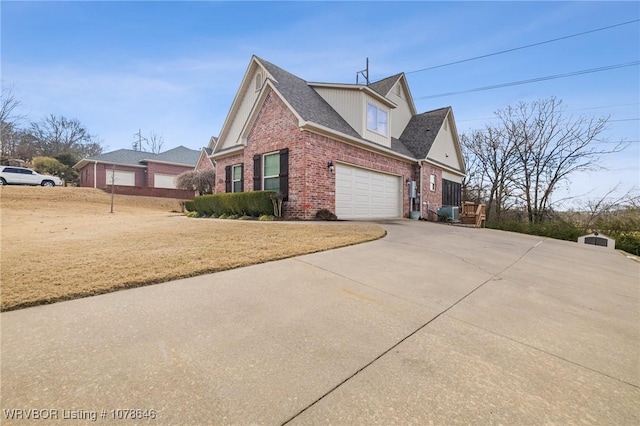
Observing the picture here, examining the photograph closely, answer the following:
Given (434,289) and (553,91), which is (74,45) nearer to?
(434,289)

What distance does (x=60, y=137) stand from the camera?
34719 millimetres

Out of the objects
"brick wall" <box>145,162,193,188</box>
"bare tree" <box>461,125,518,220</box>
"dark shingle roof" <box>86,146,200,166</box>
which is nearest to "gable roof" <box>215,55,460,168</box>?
"bare tree" <box>461,125,518,220</box>

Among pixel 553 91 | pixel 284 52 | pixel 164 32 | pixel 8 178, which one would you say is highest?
pixel 284 52

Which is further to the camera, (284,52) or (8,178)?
(8,178)

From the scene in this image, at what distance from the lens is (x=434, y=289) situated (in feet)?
10.6

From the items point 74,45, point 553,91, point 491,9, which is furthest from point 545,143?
point 74,45

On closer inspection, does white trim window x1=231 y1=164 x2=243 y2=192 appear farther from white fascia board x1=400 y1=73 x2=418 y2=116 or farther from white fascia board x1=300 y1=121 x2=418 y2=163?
white fascia board x1=400 y1=73 x2=418 y2=116

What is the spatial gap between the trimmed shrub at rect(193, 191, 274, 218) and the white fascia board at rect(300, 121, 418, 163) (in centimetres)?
277

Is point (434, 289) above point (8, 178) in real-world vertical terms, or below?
below

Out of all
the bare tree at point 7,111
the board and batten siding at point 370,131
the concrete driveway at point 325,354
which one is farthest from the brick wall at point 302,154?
the bare tree at point 7,111

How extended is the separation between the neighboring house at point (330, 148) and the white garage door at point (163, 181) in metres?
14.7

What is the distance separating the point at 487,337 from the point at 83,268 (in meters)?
4.71

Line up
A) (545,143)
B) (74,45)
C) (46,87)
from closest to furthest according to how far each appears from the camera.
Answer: (74,45)
(46,87)
(545,143)

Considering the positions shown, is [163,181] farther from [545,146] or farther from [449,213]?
[545,146]
